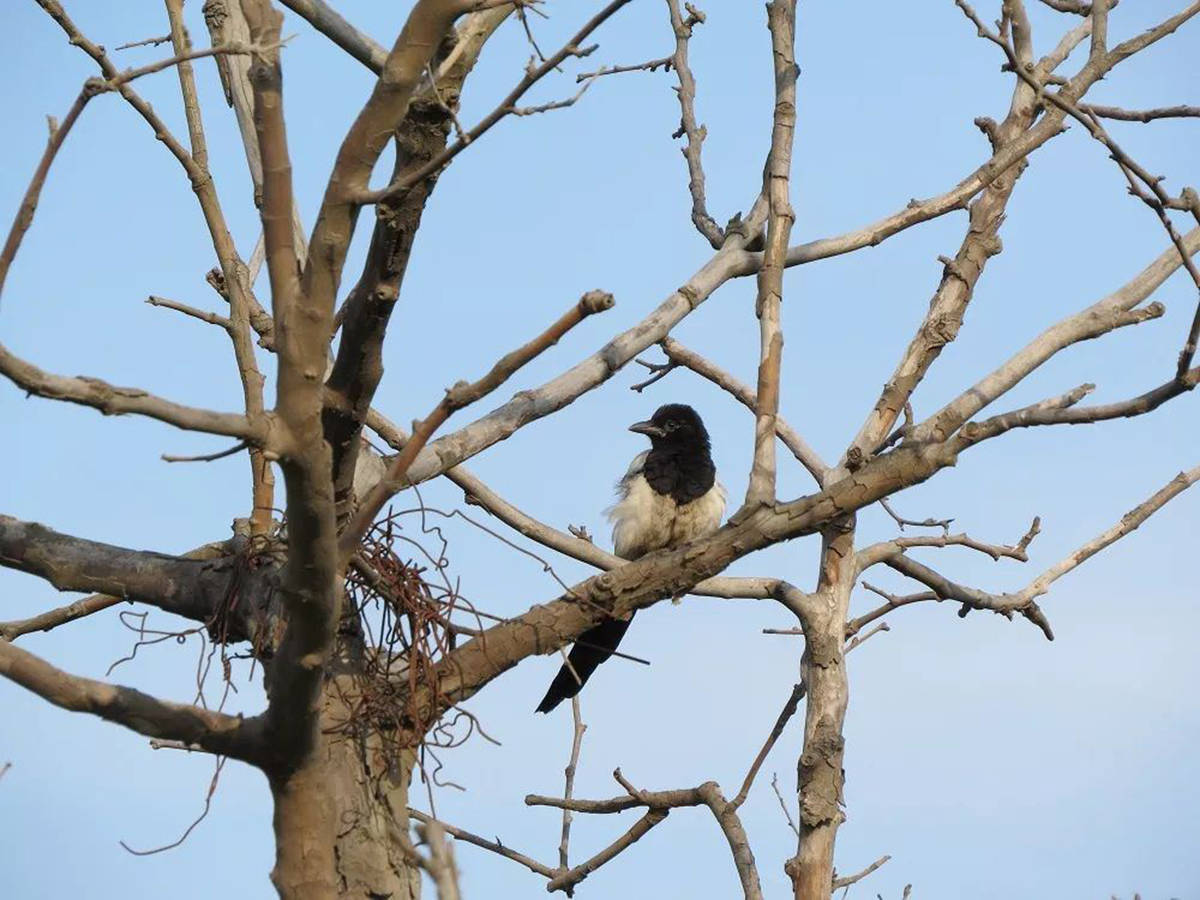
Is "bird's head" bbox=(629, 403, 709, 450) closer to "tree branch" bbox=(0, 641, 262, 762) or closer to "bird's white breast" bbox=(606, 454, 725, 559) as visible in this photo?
"bird's white breast" bbox=(606, 454, 725, 559)

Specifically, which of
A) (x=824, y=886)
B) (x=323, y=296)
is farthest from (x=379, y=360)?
(x=824, y=886)

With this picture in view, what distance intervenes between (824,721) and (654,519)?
6.79 feet

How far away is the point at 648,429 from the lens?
6.45 meters

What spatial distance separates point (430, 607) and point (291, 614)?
2.32 ft

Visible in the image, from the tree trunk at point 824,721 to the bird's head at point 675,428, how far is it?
6.63 feet

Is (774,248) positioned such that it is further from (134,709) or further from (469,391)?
(134,709)

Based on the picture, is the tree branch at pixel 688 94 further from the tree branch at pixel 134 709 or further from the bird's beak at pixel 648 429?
the tree branch at pixel 134 709

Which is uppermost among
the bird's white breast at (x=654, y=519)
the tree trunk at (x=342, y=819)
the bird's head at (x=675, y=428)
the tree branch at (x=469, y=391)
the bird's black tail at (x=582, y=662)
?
the bird's head at (x=675, y=428)

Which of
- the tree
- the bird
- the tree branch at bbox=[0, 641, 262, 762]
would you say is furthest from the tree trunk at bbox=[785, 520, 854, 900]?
the tree branch at bbox=[0, 641, 262, 762]

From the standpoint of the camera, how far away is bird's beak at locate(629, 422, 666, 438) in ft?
21.2

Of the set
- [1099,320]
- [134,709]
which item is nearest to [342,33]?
[134,709]

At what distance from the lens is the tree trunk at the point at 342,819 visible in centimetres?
285

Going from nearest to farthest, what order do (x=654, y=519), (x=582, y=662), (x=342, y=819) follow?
(x=342, y=819), (x=582, y=662), (x=654, y=519)

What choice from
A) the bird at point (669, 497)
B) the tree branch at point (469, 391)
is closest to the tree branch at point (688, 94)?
the bird at point (669, 497)
